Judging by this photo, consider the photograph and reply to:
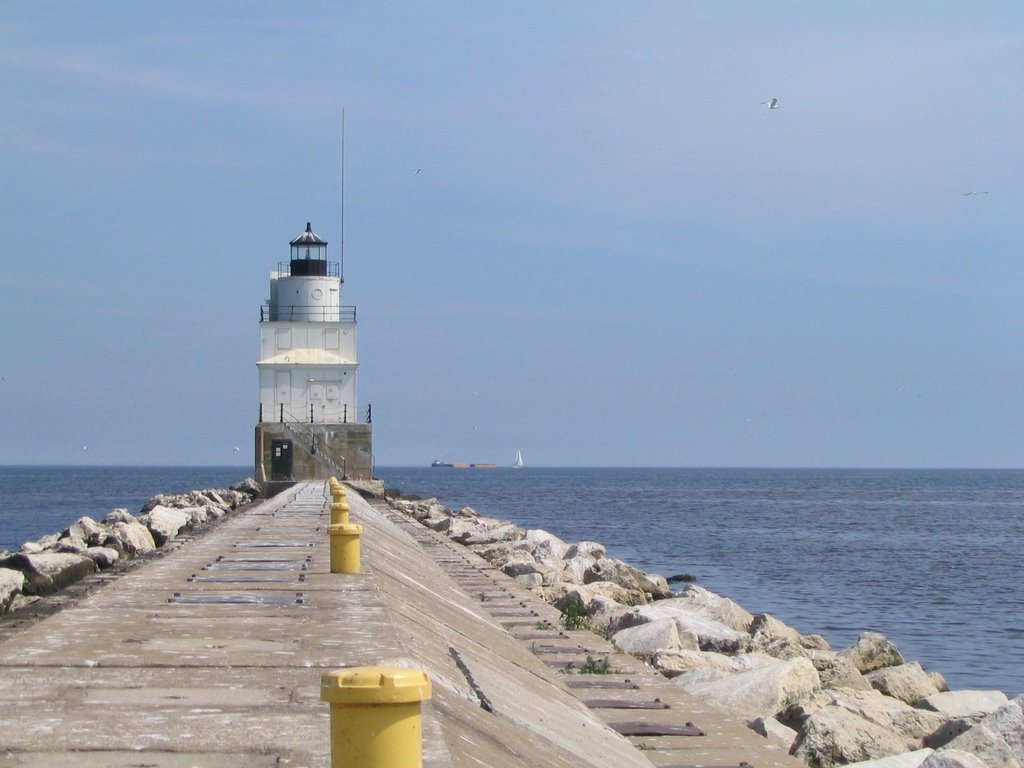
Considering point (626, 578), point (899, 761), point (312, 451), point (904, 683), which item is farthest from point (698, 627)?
point (312, 451)

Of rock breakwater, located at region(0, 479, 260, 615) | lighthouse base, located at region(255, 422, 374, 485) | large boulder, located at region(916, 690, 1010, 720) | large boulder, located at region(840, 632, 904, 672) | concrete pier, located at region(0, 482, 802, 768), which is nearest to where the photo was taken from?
concrete pier, located at region(0, 482, 802, 768)

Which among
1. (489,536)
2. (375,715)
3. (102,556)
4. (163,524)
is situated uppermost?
(375,715)

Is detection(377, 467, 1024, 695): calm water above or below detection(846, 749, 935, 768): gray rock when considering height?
below

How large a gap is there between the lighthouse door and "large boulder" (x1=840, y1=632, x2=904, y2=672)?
28746mm

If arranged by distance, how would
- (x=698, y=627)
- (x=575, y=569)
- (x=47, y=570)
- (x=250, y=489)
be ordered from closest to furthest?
(x=47, y=570) < (x=698, y=627) < (x=575, y=569) < (x=250, y=489)

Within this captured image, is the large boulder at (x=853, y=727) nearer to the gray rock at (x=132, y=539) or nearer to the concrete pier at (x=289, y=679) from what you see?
the concrete pier at (x=289, y=679)

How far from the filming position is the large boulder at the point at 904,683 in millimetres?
11297

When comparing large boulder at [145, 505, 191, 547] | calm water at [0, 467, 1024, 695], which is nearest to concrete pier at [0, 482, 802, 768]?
large boulder at [145, 505, 191, 547]

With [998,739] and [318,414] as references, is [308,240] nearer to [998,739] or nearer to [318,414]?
[318,414]

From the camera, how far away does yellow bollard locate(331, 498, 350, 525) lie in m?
9.10

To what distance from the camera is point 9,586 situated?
9.77 m

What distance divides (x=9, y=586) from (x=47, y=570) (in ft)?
3.77

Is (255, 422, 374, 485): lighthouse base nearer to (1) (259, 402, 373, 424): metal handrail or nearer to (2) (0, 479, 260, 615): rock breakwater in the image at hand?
(1) (259, 402, 373, 424): metal handrail

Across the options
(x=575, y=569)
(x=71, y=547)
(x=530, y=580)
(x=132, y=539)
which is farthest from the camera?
(x=575, y=569)
